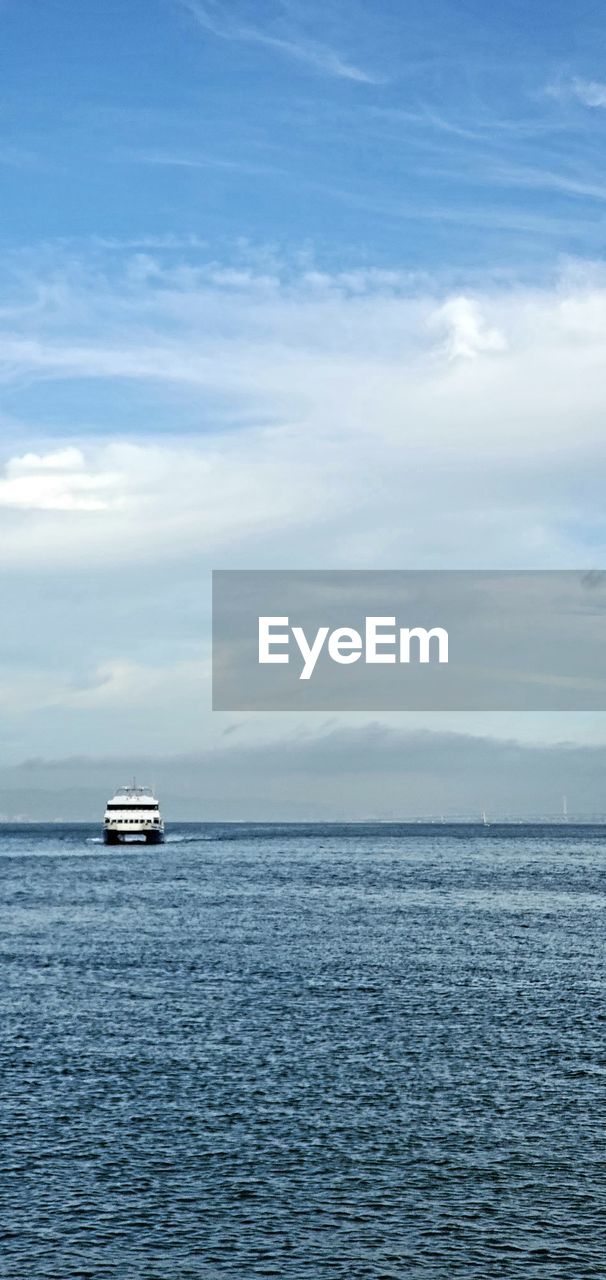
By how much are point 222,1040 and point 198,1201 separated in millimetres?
23176

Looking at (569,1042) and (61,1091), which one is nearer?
(61,1091)

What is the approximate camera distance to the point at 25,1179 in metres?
45.4

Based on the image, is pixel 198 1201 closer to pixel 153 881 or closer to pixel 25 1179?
pixel 25 1179

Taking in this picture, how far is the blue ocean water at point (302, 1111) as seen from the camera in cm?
3962

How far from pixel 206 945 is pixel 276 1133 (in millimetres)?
56870

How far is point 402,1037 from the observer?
67938mm

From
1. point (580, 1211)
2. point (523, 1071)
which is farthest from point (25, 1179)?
point (523, 1071)

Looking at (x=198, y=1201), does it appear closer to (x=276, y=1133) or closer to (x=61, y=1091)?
(x=276, y=1133)

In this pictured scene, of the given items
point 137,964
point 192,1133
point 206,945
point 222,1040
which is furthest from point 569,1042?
point 206,945

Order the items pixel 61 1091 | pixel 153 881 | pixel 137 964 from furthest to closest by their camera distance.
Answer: pixel 153 881
pixel 137 964
pixel 61 1091

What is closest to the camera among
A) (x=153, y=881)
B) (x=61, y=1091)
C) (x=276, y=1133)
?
(x=276, y=1133)

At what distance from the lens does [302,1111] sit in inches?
2128

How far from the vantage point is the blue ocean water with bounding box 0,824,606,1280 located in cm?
3962

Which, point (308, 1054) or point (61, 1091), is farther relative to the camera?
point (308, 1054)
